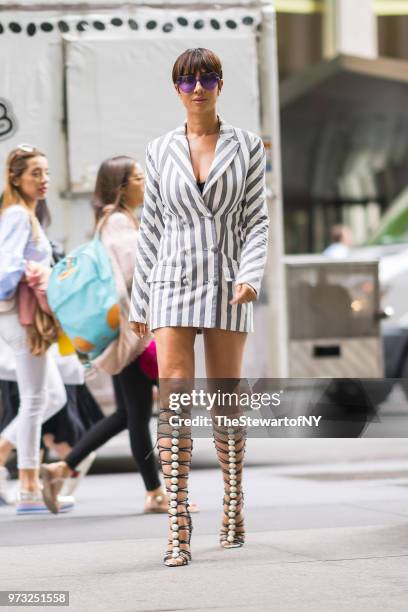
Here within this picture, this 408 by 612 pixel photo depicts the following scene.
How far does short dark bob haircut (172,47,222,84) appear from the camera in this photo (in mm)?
6188

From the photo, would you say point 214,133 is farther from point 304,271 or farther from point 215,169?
point 304,271

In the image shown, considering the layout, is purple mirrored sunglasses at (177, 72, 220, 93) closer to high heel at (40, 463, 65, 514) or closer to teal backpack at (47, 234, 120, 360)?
teal backpack at (47, 234, 120, 360)

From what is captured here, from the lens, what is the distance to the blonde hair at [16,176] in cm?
838

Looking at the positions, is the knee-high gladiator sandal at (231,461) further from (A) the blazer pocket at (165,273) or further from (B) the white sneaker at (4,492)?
(B) the white sneaker at (4,492)

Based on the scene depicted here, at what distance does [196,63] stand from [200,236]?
685 mm

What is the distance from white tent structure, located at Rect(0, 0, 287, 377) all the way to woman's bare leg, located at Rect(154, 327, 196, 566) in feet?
12.0

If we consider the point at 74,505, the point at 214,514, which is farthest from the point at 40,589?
the point at 74,505

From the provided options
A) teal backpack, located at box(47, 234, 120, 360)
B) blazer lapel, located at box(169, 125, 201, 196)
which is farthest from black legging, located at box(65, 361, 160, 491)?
blazer lapel, located at box(169, 125, 201, 196)

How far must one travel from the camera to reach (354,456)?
11570 millimetres

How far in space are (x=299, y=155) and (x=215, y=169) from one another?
2276 centimetres

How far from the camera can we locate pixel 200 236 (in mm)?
6207

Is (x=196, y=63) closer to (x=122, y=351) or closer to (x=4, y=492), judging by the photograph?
(x=122, y=351)

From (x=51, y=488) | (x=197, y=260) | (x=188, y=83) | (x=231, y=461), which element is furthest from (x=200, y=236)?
(x=51, y=488)

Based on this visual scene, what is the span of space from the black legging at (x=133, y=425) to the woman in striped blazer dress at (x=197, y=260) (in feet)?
5.49
